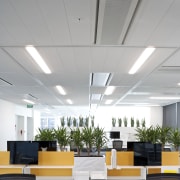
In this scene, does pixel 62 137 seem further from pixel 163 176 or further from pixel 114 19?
pixel 114 19

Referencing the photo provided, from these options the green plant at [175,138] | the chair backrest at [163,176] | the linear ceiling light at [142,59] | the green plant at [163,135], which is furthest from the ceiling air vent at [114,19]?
the green plant at [175,138]

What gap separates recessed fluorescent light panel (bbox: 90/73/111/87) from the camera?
25.0 feet

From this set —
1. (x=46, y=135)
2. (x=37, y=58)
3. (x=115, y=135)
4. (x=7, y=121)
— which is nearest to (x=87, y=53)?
(x=37, y=58)

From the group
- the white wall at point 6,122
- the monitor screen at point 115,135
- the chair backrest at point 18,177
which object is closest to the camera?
the chair backrest at point 18,177

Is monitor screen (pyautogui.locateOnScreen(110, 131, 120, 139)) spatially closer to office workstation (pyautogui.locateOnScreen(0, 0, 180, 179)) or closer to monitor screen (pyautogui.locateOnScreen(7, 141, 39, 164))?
office workstation (pyautogui.locateOnScreen(0, 0, 180, 179))

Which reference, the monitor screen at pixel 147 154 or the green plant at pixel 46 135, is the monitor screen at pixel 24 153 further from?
the monitor screen at pixel 147 154

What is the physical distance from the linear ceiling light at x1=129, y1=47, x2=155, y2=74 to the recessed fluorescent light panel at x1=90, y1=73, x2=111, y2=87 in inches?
34.7

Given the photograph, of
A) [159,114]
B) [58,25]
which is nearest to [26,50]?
[58,25]

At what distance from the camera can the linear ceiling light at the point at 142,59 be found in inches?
194

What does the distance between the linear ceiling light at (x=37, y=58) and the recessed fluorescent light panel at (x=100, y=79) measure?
1411 millimetres

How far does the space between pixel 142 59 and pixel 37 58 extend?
6.35ft

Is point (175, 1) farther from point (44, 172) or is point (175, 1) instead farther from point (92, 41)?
point (44, 172)

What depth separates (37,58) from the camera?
5.50 metres

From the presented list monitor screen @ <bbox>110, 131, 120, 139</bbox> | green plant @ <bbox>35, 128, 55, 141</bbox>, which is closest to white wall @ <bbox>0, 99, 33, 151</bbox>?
monitor screen @ <bbox>110, 131, 120, 139</bbox>
